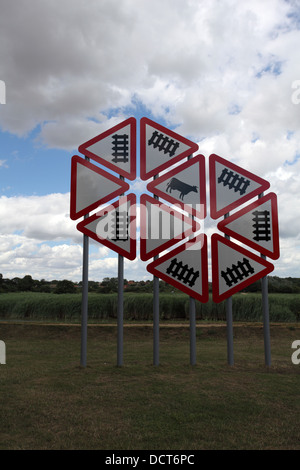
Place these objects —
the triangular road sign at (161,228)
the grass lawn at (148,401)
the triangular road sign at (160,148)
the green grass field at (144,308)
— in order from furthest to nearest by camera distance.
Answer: the green grass field at (144,308) → the triangular road sign at (160,148) → the triangular road sign at (161,228) → the grass lawn at (148,401)

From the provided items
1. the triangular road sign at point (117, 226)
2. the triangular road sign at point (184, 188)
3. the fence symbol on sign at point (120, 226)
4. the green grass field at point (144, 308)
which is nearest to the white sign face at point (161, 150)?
the triangular road sign at point (184, 188)

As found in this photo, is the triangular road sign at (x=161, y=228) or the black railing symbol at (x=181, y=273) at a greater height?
the triangular road sign at (x=161, y=228)

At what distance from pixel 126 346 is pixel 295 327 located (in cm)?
726

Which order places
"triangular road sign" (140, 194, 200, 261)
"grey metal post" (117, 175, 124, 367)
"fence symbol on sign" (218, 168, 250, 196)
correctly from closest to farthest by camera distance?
"grey metal post" (117, 175, 124, 367) < "triangular road sign" (140, 194, 200, 261) < "fence symbol on sign" (218, 168, 250, 196)

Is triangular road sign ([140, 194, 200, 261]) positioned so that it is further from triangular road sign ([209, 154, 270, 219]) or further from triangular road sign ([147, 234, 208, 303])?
triangular road sign ([209, 154, 270, 219])

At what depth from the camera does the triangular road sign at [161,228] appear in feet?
28.5

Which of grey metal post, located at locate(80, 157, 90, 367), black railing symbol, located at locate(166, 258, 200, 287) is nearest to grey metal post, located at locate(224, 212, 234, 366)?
black railing symbol, located at locate(166, 258, 200, 287)

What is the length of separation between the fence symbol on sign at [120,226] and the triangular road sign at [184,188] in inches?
35.3

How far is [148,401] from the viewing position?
5.89 meters

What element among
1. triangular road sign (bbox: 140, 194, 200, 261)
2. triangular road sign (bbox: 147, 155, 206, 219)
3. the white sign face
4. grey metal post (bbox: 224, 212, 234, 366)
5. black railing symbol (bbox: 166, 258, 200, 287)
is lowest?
grey metal post (bbox: 224, 212, 234, 366)

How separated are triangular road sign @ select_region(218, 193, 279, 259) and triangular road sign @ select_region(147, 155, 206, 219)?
0.74 meters

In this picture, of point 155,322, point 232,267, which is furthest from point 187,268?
point 155,322

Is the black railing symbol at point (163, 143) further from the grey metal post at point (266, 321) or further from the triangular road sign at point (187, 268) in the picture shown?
the grey metal post at point (266, 321)

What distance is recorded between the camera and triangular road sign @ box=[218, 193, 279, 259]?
8906mm
